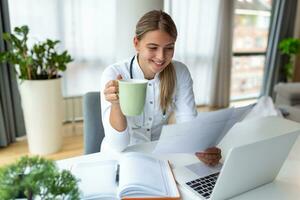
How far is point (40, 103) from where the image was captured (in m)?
2.25

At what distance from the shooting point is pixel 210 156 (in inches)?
38.2

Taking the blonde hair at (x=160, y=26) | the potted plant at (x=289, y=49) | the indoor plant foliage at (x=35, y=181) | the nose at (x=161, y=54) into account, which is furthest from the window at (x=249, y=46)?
the indoor plant foliage at (x=35, y=181)

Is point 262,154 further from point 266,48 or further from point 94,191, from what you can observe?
point 266,48

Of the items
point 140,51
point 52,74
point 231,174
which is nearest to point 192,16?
point 52,74

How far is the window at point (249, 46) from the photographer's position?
13.8ft

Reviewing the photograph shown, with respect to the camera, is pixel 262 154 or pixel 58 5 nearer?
pixel 262 154

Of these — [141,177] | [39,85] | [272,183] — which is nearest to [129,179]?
[141,177]

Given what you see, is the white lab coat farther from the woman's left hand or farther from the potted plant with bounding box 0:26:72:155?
the potted plant with bounding box 0:26:72:155

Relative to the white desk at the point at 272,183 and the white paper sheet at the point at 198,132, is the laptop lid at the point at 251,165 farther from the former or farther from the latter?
the white paper sheet at the point at 198,132

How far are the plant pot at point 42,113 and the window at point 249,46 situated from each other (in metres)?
2.93

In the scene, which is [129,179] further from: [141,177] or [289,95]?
[289,95]

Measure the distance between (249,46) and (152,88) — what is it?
3.63 m

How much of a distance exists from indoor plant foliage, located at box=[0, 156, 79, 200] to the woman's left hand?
579mm

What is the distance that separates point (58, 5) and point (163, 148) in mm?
2298
